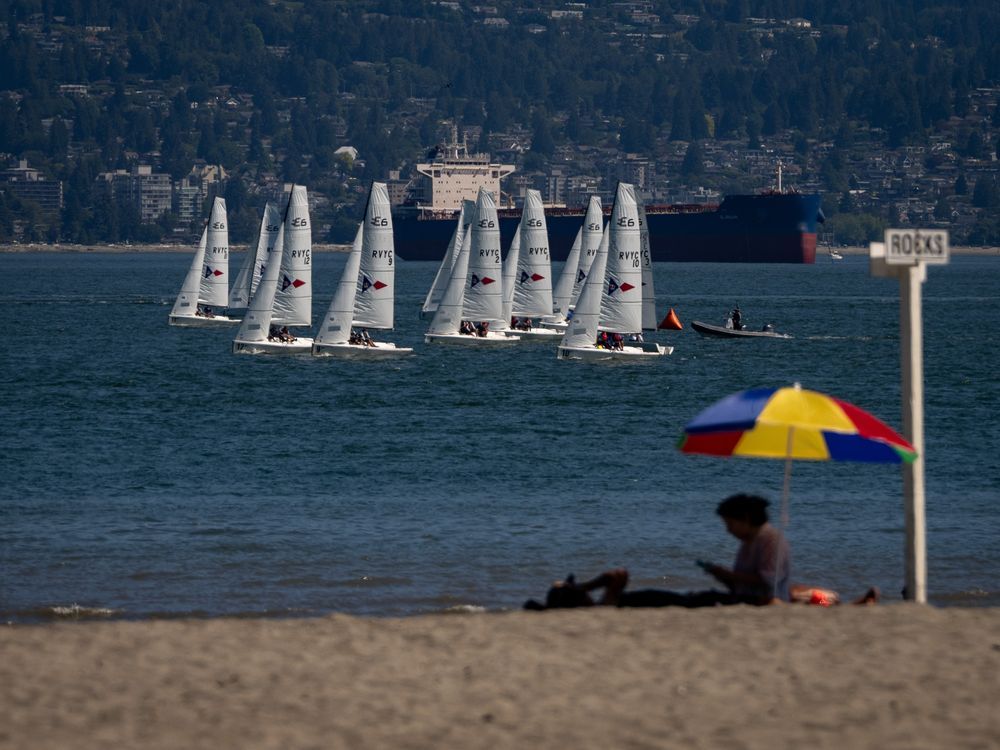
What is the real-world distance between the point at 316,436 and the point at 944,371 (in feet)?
78.8

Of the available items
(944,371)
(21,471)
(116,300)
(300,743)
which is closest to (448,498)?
(21,471)

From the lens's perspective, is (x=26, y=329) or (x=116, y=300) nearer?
(x=26, y=329)

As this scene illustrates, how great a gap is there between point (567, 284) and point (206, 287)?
51.0 ft

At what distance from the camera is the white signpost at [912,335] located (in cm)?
1277

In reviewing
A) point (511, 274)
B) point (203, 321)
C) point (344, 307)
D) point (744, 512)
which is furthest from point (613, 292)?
point (744, 512)

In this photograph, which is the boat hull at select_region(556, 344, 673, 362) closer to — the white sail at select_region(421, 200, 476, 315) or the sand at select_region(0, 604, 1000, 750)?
the white sail at select_region(421, 200, 476, 315)

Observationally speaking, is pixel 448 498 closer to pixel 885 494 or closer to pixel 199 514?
pixel 199 514

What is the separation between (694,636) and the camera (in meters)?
12.0

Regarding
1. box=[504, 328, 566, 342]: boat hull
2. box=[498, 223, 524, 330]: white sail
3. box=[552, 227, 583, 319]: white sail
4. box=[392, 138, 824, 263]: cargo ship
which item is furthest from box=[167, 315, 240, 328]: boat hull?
box=[392, 138, 824, 263]: cargo ship

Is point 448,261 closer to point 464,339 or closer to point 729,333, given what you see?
point 464,339

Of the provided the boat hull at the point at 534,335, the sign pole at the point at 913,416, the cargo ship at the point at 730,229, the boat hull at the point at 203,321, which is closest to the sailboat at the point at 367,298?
the boat hull at the point at 534,335

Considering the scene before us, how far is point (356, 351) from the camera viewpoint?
52281mm

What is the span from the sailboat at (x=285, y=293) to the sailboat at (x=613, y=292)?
7.87m

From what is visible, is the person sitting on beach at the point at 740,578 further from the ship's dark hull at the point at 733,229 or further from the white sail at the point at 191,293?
the ship's dark hull at the point at 733,229
